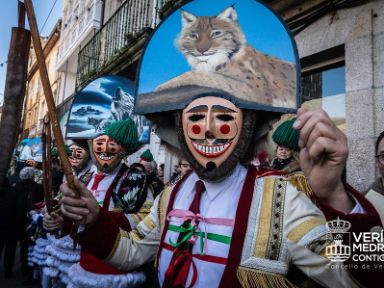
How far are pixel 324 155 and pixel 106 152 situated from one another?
1947 millimetres

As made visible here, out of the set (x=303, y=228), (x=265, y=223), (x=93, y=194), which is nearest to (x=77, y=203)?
(x=265, y=223)

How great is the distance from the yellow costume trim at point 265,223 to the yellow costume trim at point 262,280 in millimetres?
62

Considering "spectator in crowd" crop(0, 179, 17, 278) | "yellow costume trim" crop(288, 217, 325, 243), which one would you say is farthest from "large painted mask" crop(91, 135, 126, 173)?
"spectator in crowd" crop(0, 179, 17, 278)

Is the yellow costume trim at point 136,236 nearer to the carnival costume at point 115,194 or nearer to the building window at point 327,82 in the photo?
the carnival costume at point 115,194

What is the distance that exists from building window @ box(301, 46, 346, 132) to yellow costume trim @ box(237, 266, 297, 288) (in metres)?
2.94

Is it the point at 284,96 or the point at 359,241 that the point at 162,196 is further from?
the point at 359,241

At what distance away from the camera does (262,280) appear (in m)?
1.12

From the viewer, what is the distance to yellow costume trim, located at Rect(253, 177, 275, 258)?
1.16 metres

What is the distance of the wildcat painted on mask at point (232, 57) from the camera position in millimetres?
1403

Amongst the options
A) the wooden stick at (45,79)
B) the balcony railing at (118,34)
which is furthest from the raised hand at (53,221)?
the balcony railing at (118,34)

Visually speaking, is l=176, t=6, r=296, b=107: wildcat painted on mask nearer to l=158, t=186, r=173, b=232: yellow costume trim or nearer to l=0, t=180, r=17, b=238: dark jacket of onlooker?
l=158, t=186, r=173, b=232: yellow costume trim

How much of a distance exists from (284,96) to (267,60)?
0.17m

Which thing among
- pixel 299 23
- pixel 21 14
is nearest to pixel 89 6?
pixel 299 23

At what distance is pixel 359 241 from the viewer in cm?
100
